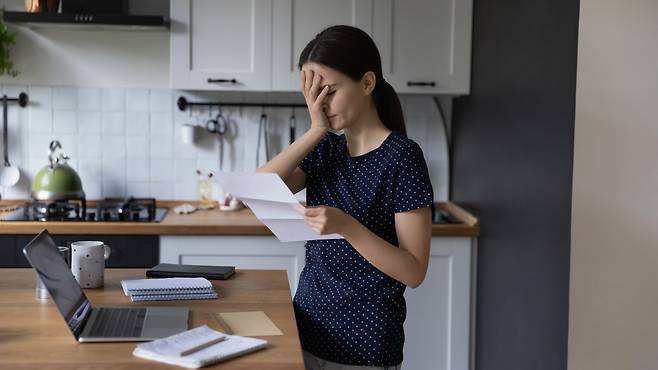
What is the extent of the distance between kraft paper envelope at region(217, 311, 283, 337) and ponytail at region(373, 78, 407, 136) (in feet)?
1.77

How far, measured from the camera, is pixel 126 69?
3939mm

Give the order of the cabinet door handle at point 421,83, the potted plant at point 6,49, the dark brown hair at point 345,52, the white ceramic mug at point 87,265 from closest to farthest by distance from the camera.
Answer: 1. the dark brown hair at point 345,52
2. the white ceramic mug at point 87,265
3. the cabinet door handle at point 421,83
4. the potted plant at point 6,49

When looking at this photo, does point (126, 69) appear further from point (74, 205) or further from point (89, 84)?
point (74, 205)

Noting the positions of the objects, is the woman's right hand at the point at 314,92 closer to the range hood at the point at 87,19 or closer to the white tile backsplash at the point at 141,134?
the range hood at the point at 87,19

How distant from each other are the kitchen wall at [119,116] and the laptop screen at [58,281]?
210 cm

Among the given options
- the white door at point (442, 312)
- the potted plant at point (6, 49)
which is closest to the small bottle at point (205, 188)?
the potted plant at point (6, 49)

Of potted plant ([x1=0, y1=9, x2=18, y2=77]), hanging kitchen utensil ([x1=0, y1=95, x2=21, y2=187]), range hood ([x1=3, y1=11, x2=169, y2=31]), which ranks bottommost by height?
hanging kitchen utensil ([x1=0, y1=95, x2=21, y2=187])

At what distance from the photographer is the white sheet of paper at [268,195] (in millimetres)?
1794

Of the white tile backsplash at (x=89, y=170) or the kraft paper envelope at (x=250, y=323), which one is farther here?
the white tile backsplash at (x=89, y=170)

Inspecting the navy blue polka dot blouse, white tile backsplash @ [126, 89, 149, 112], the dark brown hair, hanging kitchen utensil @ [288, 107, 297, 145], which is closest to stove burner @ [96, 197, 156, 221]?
white tile backsplash @ [126, 89, 149, 112]

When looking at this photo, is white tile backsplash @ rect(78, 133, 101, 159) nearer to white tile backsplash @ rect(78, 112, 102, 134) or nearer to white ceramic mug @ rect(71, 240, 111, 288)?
white tile backsplash @ rect(78, 112, 102, 134)

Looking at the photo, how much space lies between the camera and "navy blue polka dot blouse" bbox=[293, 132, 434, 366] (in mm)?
1928

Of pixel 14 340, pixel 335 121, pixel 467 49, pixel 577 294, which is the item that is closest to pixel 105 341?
pixel 14 340

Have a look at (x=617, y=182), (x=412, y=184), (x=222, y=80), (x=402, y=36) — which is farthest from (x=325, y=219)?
(x=402, y=36)
